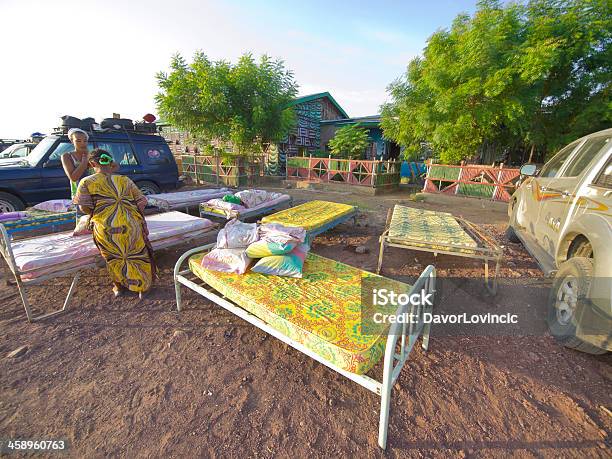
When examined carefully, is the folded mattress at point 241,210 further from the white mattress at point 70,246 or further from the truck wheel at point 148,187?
the truck wheel at point 148,187

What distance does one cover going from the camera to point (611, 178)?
8.36 ft

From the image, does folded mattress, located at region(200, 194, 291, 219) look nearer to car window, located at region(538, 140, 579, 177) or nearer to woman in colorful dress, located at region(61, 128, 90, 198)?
woman in colorful dress, located at region(61, 128, 90, 198)

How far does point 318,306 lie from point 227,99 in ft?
46.8

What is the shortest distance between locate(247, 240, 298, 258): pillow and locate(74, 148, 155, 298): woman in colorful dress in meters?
1.68

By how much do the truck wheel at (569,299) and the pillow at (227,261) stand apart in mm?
3291

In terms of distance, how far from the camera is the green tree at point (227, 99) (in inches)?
517

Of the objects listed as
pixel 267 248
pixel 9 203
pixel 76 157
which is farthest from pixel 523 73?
pixel 9 203

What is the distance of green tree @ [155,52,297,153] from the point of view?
1314 centimetres

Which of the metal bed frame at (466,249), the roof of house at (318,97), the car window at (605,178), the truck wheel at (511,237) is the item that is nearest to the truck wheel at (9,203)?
the metal bed frame at (466,249)

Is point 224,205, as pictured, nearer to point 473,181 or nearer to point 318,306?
point 318,306

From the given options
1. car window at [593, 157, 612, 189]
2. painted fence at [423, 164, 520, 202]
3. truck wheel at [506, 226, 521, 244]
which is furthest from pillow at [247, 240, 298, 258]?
painted fence at [423, 164, 520, 202]

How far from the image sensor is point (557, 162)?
13.4ft

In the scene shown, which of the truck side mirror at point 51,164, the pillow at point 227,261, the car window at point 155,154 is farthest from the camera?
the car window at point 155,154

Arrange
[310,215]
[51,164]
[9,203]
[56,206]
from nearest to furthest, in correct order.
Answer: [56,206] < [310,215] < [9,203] < [51,164]
